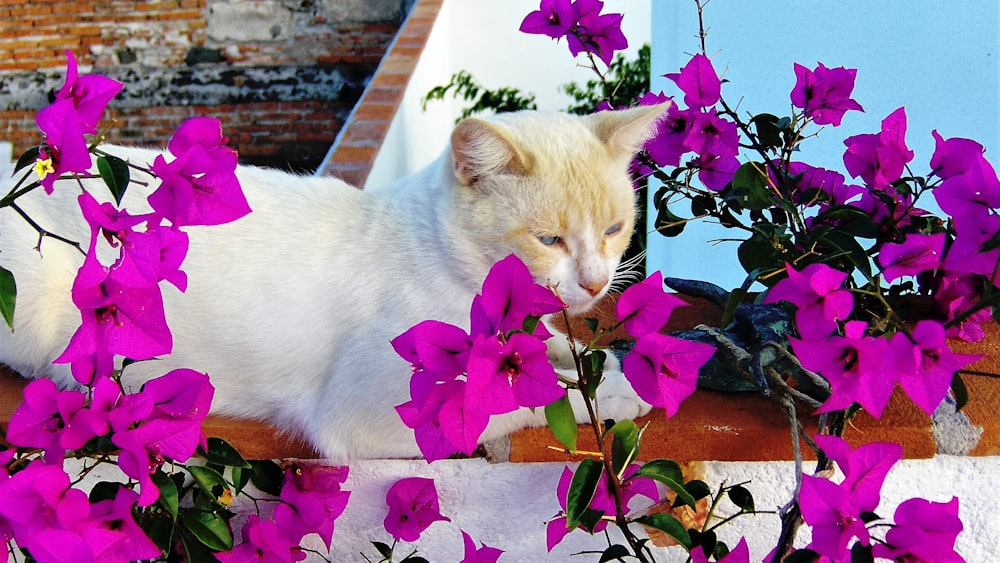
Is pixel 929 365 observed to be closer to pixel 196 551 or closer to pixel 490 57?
pixel 196 551

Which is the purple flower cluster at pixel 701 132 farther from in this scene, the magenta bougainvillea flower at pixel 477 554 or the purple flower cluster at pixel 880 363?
the magenta bougainvillea flower at pixel 477 554

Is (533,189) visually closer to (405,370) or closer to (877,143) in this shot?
(405,370)

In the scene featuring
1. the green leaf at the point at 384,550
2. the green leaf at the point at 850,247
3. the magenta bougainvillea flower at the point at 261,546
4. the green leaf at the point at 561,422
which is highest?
the green leaf at the point at 850,247

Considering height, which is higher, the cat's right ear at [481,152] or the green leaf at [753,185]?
the green leaf at [753,185]

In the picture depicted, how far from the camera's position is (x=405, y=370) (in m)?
1.01

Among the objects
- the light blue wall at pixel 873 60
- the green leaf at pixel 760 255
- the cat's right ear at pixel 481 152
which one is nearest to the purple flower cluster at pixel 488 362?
the green leaf at pixel 760 255

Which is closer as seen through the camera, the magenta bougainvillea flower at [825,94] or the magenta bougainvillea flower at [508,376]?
the magenta bougainvillea flower at [508,376]

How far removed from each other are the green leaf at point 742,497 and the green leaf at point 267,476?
0.54m

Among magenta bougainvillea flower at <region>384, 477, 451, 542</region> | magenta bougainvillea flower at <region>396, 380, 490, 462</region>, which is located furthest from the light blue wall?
magenta bougainvillea flower at <region>396, 380, 490, 462</region>

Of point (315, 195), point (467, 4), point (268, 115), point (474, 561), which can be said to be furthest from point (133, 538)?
point (268, 115)

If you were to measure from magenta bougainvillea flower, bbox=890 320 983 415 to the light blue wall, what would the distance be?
1.11m

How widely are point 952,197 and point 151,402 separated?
705 mm

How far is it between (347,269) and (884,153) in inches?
26.7

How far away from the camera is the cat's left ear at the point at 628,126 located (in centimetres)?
104
